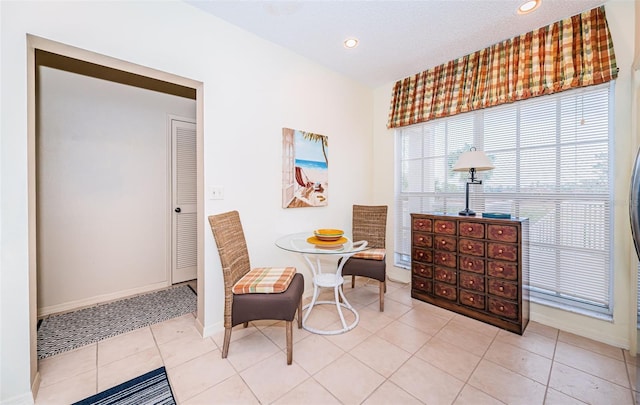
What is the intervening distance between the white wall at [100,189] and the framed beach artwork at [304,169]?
5.28 ft

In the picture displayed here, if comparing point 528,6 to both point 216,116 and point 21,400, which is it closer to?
point 216,116

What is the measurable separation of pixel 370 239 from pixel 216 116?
7.06 ft

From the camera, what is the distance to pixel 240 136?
232cm

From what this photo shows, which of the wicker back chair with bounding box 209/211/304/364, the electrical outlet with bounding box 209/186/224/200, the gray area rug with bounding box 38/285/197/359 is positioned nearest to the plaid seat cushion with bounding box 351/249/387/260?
the wicker back chair with bounding box 209/211/304/364

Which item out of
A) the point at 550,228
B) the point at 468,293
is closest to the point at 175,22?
the point at 468,293

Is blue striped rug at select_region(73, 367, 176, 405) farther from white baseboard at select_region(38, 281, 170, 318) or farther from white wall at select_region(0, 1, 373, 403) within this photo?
white baseboard at select_region(38, 281, 170, 318)

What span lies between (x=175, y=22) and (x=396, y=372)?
3.04m

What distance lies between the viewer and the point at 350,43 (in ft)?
8.24

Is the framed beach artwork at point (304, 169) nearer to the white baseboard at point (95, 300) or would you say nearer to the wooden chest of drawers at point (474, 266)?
the wooden chest of drawers at point (474, 266)

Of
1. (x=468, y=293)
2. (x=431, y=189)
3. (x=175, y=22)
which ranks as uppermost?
(x=175, y=22)

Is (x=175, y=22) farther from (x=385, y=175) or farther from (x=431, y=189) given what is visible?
(x=431, y=189)

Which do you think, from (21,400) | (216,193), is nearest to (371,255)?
(216,193)

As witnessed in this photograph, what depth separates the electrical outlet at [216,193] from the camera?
2.15 m

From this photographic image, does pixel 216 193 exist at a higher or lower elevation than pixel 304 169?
lower
